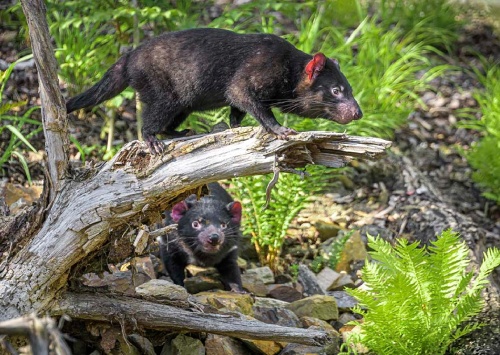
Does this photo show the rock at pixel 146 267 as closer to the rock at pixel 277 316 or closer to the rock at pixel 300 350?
the rock at pixel 277 316

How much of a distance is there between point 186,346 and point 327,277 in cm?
164

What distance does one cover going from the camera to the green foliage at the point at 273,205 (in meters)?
5.42

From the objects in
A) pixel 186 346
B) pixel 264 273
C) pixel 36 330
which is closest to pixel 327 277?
pixel 264 273

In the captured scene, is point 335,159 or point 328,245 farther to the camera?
point 328,245

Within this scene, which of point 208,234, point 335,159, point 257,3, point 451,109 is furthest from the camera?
point 451,109

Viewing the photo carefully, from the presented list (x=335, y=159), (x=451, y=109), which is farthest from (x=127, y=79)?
(x=451, y=109)

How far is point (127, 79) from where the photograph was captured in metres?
4.27

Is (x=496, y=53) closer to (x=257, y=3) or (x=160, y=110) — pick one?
(x=257, y=3)

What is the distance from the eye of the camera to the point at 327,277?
17.6 ft

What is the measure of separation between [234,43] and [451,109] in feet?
16.7

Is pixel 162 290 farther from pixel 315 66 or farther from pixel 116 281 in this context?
pixel 315 66

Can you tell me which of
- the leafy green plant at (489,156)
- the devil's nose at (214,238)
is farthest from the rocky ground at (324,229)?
the devil's nose at (214,238)

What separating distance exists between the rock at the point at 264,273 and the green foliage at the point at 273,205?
15 centimetres

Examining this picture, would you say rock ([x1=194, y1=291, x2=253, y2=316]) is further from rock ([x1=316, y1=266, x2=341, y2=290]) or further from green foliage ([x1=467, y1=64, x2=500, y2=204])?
green foliage ([x1=467, y1=64, x2=500, y2=204])
